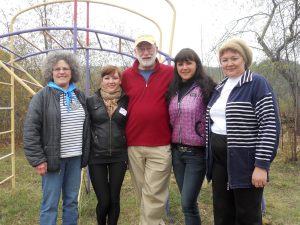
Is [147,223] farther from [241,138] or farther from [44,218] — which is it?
[241,138]

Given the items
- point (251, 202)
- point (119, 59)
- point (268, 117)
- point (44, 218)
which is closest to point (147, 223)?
point (44, 218)

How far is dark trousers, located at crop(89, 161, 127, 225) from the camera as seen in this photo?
8.75ft

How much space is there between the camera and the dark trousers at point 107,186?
8.75 feet

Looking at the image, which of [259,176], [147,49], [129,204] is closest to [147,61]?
[147,49]

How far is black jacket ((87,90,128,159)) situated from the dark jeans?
1.69ft

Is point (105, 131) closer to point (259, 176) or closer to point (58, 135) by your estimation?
point (58, 135)

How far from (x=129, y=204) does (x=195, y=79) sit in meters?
2.19

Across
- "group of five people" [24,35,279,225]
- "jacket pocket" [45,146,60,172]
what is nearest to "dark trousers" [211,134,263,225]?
"group of five people" [24,35,279,225]

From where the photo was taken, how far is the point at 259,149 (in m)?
1.99

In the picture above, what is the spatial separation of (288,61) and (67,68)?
5792 millimetres

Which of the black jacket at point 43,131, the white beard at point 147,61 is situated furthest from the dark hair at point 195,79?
the black jacket at point 43,131

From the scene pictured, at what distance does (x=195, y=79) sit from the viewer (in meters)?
2.60

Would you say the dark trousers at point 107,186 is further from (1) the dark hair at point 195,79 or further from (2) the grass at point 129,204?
(2) the grass at point 129,204

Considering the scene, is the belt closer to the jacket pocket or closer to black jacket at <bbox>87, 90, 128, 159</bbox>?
black jacket at <bbox>87, 90, 128, 159</bbox>
